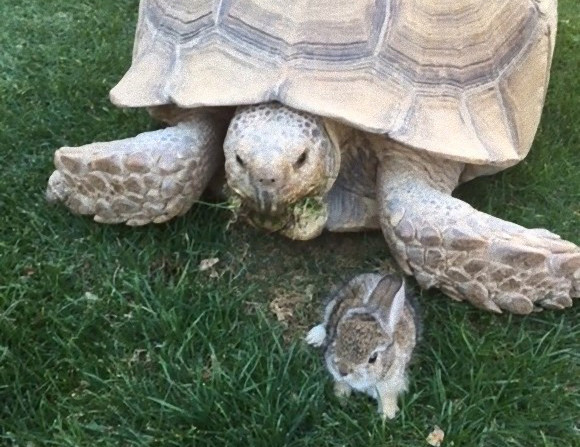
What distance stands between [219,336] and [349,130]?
33.0 inches

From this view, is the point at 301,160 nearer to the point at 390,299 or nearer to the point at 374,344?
A: the point at 390,299

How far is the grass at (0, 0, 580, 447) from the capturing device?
7.55 feet

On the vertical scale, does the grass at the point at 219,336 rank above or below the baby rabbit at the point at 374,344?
below

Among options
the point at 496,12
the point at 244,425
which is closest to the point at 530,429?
the point at 244,425

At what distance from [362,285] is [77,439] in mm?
972

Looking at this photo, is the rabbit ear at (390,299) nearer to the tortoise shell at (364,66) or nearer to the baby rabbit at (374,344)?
the baby rabbit at (374,344)

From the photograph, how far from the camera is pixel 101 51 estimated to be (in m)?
3.94

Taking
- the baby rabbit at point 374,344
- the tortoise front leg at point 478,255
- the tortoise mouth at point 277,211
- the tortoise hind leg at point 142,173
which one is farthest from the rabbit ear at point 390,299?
the tortoise hind leg at point 142,173

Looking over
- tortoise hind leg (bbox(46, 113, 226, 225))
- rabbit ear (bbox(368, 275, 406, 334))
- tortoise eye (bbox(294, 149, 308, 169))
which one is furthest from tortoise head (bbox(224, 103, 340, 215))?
rabbit ear (bbox(368, 275, 406, 334))

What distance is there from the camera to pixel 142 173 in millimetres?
2777

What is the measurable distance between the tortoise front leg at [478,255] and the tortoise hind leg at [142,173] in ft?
2.28

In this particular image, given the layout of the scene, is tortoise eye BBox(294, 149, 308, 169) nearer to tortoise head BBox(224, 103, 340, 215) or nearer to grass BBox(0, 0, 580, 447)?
tortoise head BBox(224, 103, 340, 215)

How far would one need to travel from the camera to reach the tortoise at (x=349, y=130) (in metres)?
2.58

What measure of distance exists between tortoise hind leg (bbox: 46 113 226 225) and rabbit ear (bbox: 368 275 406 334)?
791mm
